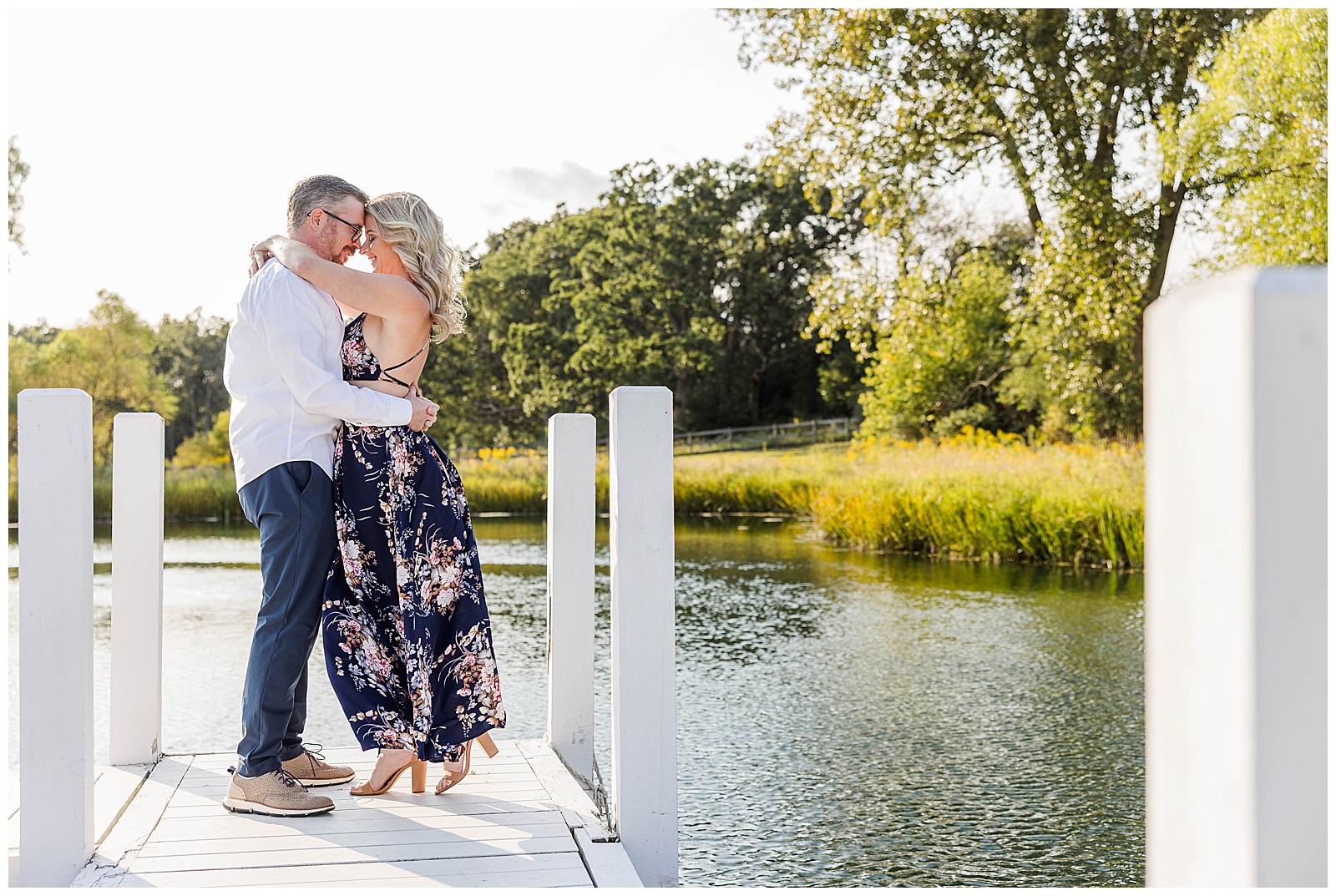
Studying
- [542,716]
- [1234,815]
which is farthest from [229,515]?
[1234,815]

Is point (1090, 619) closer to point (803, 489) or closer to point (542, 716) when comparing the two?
point (542, 716)

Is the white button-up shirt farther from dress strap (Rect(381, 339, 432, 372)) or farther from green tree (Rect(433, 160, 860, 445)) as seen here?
green tree (Rect(433, 160, 860, 445))

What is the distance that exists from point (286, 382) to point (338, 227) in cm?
42

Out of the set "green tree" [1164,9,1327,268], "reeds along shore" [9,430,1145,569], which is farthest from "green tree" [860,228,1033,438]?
"green tree" [1164,9,1327,268]

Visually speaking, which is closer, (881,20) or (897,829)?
(897,829)

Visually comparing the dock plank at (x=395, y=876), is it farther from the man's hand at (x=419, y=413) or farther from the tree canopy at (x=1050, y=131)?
the tree canopy at (x=1050, y=131)

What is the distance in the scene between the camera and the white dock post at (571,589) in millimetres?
3234

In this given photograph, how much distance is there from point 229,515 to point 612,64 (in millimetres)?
8763

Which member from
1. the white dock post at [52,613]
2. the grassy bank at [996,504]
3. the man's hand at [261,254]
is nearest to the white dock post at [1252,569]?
the white dock post at [52,613]

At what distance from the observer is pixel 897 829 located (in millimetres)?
3584

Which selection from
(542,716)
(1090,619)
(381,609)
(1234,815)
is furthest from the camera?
(1090,619)

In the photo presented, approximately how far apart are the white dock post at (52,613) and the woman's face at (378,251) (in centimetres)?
82

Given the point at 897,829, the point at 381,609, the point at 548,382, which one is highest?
the point at 548,382

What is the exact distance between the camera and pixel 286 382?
258cm
